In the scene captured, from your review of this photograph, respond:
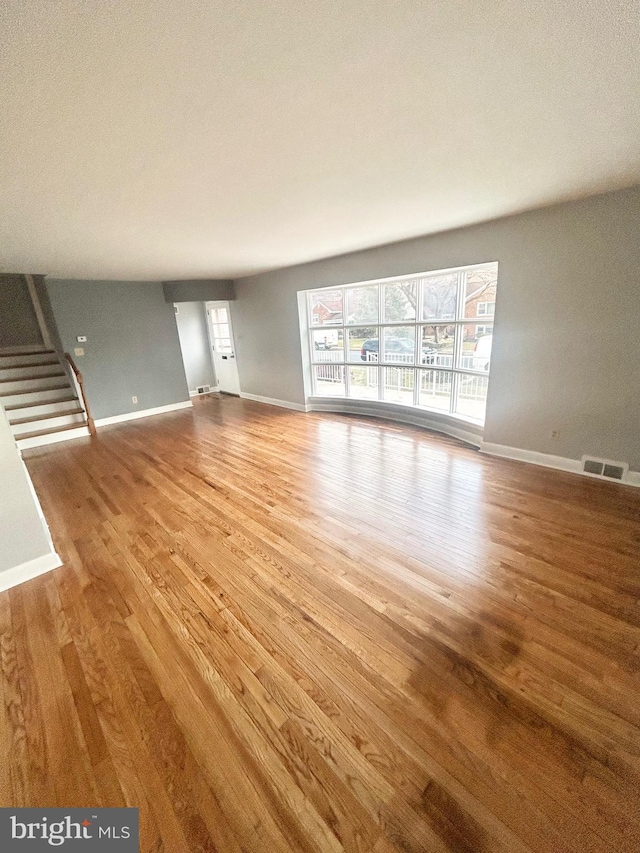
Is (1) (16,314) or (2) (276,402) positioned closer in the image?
(1) (16,314)

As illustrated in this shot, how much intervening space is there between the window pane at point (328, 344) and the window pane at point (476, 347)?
207 cm

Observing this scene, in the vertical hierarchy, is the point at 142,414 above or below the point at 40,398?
below

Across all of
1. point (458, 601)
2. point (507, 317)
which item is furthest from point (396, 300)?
point (458, 601)

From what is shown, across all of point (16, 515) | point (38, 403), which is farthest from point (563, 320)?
point (38, 403)

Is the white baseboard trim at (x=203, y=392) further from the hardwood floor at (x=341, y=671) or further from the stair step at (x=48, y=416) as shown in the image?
the hardwood floor at (x=341, y=671)

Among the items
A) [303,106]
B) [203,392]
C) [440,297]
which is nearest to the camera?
[303,106]

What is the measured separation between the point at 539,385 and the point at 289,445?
9.67 feet

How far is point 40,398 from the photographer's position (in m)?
5.11

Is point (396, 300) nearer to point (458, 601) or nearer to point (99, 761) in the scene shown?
point (458, 601)

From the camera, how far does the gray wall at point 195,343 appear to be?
7336 millimetres

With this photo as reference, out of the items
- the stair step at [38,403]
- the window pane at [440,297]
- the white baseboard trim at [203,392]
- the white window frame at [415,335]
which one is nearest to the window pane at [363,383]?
the white window frame at [415,335]

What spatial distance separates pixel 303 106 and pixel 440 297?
333 cm

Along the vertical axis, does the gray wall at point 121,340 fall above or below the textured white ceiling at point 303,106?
below
